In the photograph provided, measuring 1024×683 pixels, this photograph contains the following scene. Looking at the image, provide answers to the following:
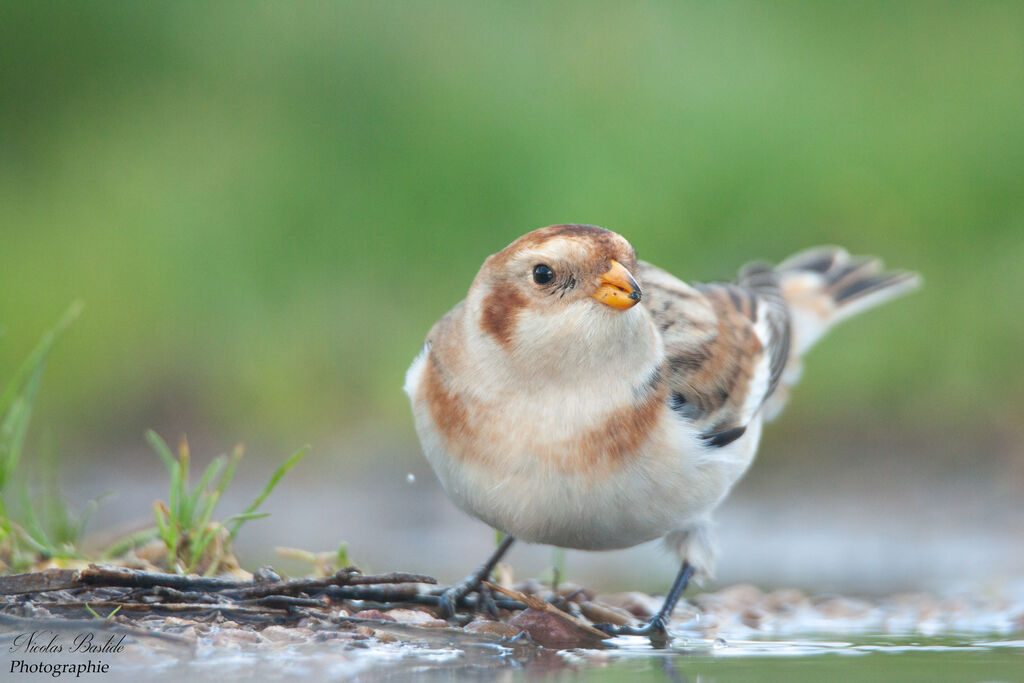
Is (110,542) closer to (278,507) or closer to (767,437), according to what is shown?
(278,507)

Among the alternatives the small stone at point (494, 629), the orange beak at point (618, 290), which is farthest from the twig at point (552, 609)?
the orange beak at point (618, 290)

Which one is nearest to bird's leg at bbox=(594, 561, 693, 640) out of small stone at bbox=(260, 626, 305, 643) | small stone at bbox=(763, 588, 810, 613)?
small stone at bbox=(763, 588, 810, 613)

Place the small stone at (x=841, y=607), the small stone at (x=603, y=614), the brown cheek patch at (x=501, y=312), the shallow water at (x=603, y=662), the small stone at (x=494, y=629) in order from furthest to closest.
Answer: the small stone at (x=841, y=607), the small stone at (x=603, y=614), the brown cheek patch at (x=501, y=312), the small stone at (x=494, y=629), the shallow water at (x=603, y=662)

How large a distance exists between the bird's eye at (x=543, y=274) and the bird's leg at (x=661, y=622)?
123 centimetres

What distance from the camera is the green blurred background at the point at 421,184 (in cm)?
863

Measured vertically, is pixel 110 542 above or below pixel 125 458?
below

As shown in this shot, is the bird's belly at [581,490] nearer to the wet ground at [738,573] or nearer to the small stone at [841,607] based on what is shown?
the wet ground at [738,573]

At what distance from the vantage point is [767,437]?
8.38 m

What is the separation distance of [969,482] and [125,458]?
528 cm

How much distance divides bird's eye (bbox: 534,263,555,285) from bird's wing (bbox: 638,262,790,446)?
55cm

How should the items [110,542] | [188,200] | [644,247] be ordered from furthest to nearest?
1. [188,200]
2. [644,247]
3. [110,542]

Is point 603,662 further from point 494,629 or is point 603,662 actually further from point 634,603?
point 634,603

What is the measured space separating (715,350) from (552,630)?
1.48 meters

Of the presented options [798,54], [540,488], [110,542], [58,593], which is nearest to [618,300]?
[540,488]
